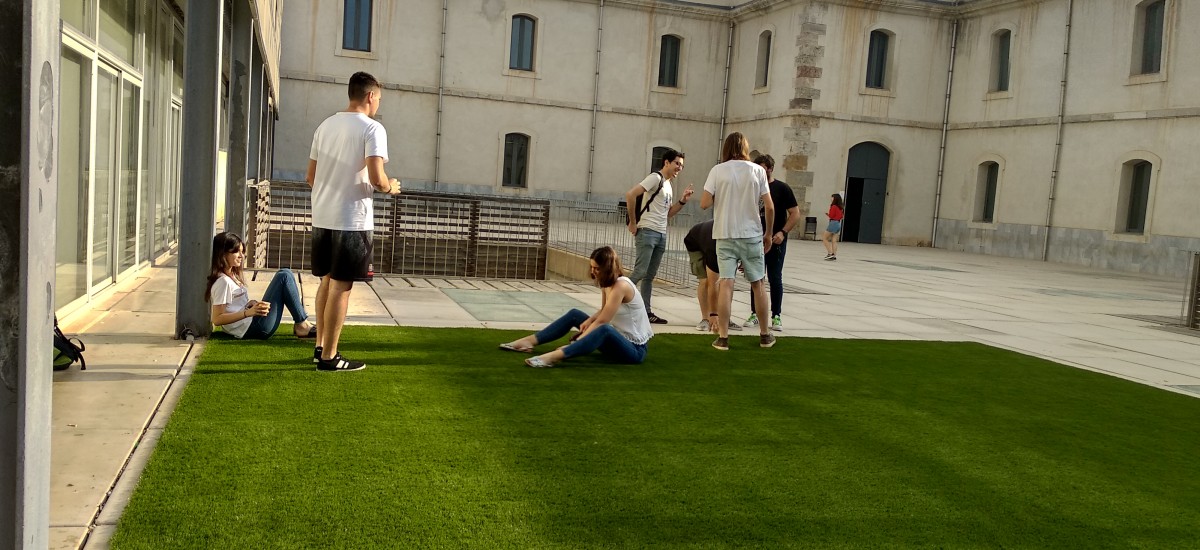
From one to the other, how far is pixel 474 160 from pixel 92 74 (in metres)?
25.4

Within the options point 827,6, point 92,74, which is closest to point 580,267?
point 92,74

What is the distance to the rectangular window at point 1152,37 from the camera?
24.4 meters

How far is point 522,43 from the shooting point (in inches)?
1329

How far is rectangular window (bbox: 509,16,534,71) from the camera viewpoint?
33562 millimetres

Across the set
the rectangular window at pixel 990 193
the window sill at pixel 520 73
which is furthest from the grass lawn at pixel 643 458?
the window sill at pixel 520 73

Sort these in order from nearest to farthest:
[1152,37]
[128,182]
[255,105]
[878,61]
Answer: [128,182]
[255,105]
[1152,37]
[878,61]

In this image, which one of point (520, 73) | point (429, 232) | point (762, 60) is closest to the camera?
point (429, 232)

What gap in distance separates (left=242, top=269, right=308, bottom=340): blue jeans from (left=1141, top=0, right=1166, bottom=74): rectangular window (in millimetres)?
22915

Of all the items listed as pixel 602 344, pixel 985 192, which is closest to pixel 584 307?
pixel 602 344

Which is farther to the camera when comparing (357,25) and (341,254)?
(357,25)

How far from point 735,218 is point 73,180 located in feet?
16.4

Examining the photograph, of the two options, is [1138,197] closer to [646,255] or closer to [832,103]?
[832,103]

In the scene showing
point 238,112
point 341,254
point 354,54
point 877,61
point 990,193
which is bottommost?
Answer: point 341,254

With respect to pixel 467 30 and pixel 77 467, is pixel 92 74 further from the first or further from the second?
pixel 467 30
